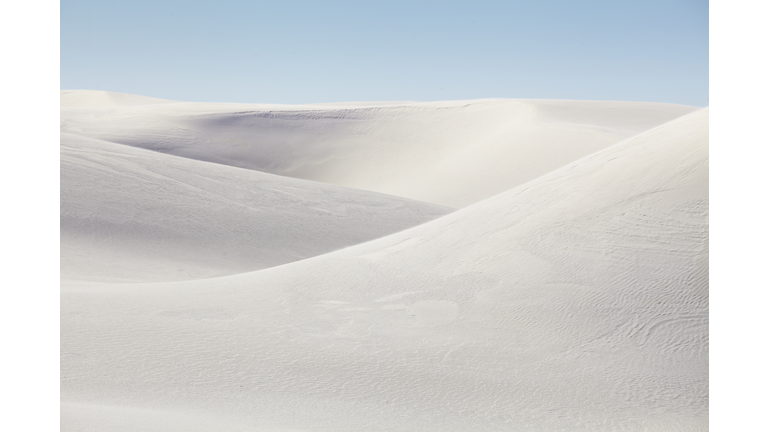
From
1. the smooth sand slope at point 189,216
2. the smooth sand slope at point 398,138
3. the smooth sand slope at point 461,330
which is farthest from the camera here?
the smooth sand slope at point 398,138

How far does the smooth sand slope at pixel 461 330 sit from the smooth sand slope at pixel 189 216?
94.3 inches

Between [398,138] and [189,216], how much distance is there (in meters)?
15.6

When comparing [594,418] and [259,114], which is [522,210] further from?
[259,114]

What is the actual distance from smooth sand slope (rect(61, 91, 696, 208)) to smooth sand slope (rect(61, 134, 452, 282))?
6552 mm

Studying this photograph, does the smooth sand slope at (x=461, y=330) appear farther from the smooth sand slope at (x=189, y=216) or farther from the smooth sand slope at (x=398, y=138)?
the smooth sand slope at (x=398, y=138)

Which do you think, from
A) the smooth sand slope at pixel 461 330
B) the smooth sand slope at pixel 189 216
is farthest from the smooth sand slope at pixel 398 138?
the smooth sand slope at pixel 461 330

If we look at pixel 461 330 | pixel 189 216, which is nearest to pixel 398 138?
pixel 189 216

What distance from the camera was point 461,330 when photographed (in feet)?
13.1

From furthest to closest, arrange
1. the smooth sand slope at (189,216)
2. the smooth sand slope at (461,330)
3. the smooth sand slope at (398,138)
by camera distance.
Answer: the smooth sand slope at (398,138)
the smooth sand slope at (189,216)
the smooth sand slope at (461,330)

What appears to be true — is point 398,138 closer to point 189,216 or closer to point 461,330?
point 189,216

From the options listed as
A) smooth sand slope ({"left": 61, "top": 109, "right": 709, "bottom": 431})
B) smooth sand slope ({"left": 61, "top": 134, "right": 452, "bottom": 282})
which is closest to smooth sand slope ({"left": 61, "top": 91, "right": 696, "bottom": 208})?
smooth sand slope ({"left": 61, "top": 134, "right": 452, "bottom": 282})

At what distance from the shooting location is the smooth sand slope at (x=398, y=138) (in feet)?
64.3

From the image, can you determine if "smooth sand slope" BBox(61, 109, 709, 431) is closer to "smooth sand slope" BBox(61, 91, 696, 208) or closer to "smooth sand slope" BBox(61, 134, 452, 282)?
"smooth sand slope" BBox(61, 134, 452, 282)
